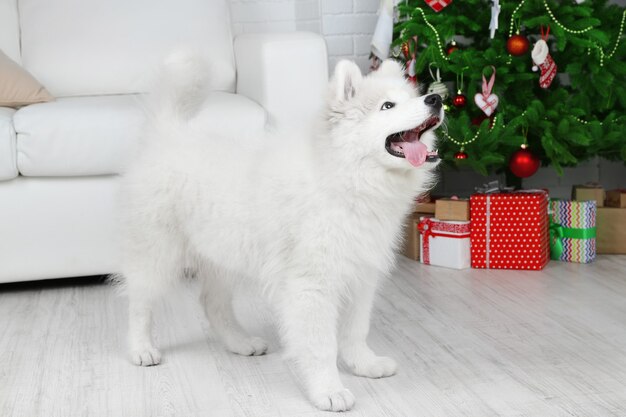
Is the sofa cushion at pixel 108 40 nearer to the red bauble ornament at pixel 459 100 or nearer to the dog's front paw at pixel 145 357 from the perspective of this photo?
the red bauble ornament at pixel 459 100

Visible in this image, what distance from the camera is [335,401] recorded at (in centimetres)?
176

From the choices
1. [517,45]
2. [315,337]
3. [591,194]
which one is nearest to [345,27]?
[517,45]

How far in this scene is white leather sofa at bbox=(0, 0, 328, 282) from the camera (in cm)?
263

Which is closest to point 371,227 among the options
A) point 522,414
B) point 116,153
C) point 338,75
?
point 338,75

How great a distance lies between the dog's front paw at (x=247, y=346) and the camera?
85.4 inches

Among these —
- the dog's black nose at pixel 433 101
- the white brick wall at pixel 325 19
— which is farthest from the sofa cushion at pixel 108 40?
the dog's black nose at pixel 433 101

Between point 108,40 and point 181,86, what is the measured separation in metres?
1.32

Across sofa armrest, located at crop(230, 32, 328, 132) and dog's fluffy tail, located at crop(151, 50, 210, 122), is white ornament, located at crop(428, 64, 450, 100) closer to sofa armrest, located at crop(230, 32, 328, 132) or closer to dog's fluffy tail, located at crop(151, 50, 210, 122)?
sofa armrest, located at crop(230, 32, 328, 132)

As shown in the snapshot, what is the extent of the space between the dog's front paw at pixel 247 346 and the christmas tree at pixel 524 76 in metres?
1.11

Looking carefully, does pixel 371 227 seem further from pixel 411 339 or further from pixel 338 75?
pixel 411 339

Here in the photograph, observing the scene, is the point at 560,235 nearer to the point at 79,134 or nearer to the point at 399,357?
the point at 399,357

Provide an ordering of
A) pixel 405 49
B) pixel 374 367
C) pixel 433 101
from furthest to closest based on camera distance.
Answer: pixel 405 49, pixel 374 367, pixel 433 101

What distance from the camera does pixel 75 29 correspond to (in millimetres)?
3287

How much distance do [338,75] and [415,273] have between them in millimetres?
1350
